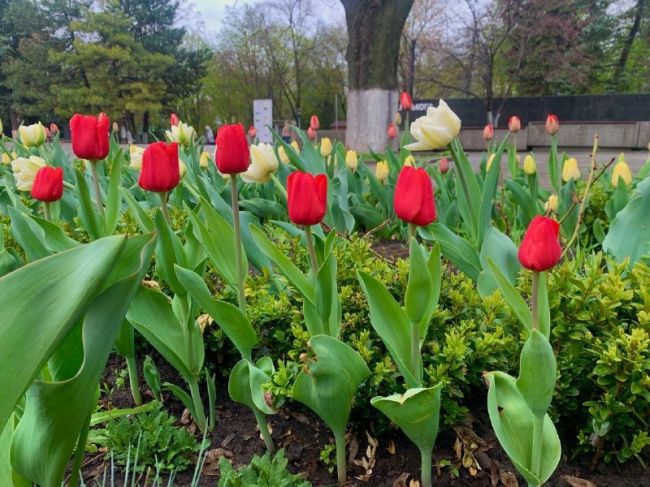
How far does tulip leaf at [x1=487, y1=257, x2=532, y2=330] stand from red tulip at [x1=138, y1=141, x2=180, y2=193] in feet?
2.74

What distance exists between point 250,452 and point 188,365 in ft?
1.03

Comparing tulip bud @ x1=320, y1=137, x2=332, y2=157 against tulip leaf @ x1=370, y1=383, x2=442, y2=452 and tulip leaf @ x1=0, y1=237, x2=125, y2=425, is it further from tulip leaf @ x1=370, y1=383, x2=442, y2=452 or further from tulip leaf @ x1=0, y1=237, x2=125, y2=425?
tulip leaf @ x1=0, y1=237, x2=125, y2=425

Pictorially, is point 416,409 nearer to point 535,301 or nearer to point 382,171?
point 535,301

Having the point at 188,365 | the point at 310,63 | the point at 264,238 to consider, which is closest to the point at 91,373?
the point at 264,238

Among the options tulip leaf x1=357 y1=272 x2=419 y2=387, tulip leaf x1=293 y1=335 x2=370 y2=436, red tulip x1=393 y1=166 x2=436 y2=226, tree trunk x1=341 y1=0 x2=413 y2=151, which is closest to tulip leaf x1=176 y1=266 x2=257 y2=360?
tulip leaf x1=293 y1=335 x2=370 y2=436

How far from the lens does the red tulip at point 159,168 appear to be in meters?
1.39

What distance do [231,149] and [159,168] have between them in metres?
0.22

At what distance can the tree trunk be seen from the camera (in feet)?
31.8

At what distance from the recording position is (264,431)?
151 centimetres

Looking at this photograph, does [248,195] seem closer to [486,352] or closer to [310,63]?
[486,352]

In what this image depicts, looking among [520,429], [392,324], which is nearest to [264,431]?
[392,324]

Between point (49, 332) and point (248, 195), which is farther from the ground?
point (49, 332)

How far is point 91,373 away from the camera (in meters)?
0.80

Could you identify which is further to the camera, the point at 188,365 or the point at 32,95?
the point at 32,95
